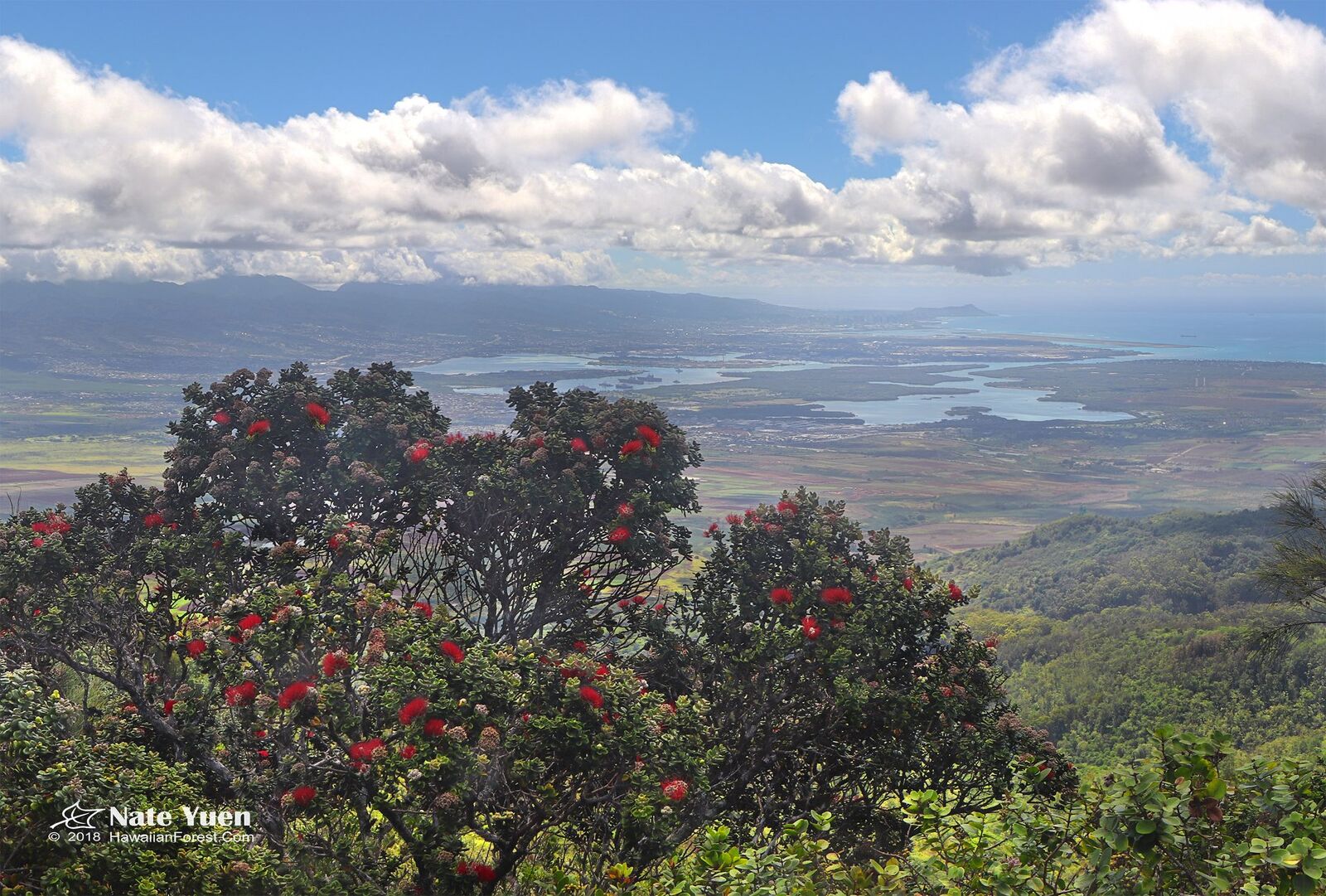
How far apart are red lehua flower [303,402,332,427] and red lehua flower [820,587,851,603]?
4.48 metres

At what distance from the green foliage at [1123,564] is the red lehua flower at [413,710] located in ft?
183

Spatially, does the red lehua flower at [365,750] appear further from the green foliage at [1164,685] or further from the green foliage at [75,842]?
the green foliage at [1164,685]

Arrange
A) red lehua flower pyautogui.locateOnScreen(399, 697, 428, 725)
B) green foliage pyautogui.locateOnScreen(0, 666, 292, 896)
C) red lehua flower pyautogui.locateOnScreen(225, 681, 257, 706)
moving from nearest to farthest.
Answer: green foliage pyautogui.locateOnScreen(0, 666, 292, 896), red lehua flower pyautogui.locateOnScreen(399, 697, 428, 725), red lehua flower pyautogui.locateOnScreen(225, 681, 257, 706)

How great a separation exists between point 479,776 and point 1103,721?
36.6 metres

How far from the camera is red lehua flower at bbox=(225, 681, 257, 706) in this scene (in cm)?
600

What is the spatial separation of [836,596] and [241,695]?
14.0 feet

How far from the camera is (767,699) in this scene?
753 cm

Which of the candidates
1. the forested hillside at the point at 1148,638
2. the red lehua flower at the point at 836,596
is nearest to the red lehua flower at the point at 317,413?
the red lehua flower at the point at 836,596

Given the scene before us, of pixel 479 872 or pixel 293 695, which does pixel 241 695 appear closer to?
pixel 293 695

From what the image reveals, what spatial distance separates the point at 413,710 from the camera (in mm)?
5359

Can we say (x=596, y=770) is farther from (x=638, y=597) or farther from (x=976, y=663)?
(x=976, y=663)

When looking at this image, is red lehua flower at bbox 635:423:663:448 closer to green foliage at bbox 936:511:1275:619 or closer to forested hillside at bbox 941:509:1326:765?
forested hillside at bbox 941:509:1326:765

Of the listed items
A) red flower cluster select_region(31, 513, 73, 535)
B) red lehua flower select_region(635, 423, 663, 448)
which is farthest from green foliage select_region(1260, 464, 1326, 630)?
red flower cluster select_region(31, 513, 73, 535)

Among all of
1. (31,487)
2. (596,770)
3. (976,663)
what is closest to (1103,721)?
Result: (976,663)
